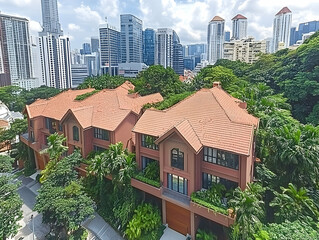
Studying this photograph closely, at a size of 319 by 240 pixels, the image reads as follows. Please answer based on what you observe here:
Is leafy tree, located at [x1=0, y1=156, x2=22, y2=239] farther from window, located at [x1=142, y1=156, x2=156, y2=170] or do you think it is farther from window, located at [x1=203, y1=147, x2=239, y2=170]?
window, located at [x1=203, y1=147, x2=239, y2=170]

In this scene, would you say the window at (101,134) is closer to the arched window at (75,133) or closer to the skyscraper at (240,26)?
the arched window at (75,133)

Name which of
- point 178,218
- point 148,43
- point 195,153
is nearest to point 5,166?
point 178,218

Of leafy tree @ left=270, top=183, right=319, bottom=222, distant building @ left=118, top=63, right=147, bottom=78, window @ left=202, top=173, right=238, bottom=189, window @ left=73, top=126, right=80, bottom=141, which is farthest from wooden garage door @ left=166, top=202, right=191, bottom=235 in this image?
distant building @ left=118, top=63, right=147, bottom=78

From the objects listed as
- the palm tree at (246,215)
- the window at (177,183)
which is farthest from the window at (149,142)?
the palm tree at (246,215)

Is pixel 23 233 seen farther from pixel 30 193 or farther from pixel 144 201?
pixel 144 201

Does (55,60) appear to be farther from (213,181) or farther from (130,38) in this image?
(213,181)
